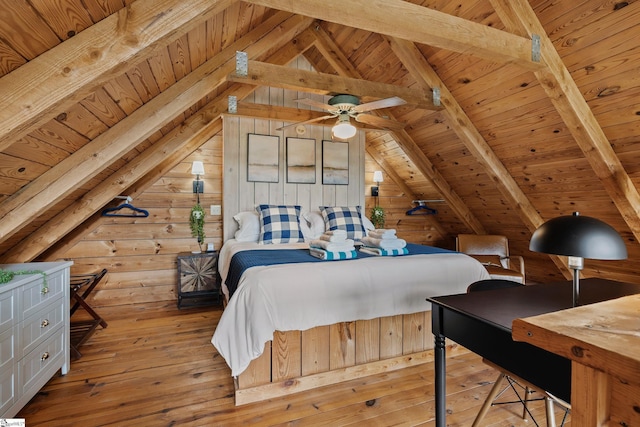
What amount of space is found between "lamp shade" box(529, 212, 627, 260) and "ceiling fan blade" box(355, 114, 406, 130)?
2.19m

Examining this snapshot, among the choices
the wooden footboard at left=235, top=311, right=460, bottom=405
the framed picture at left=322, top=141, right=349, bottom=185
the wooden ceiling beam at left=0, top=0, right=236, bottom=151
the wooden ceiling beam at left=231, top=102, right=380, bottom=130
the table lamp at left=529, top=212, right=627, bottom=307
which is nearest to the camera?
the table lamp at left=529, top=212, right=627, bottom=307

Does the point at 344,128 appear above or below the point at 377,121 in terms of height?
below

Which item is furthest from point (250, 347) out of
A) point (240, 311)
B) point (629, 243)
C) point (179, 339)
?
point (629, 243)

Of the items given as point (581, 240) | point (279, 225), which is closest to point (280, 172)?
point (279, 225)

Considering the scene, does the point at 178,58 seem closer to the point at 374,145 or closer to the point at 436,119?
the point at 436,119

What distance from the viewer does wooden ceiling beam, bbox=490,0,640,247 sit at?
208 cm

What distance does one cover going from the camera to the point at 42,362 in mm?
1897

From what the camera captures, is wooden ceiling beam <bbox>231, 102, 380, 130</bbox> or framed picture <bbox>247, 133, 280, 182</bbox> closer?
wooden ceiling beam <bbox>231, 102, 380, 130</bbox>

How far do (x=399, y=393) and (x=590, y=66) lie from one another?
2.54 meters

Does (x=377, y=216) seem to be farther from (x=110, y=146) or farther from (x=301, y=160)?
(x=110, y=146)

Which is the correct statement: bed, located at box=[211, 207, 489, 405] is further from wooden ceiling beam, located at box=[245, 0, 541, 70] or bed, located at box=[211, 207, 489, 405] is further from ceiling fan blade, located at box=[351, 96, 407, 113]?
wooden ceiling beam, located at box=[245, 0, 541, 70]

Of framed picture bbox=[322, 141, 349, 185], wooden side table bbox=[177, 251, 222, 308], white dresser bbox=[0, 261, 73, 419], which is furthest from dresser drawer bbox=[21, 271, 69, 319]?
framed picture bbox=[322, 141, 349, 185]

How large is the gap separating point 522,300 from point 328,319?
3.58 feet

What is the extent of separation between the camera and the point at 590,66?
6.95ft
